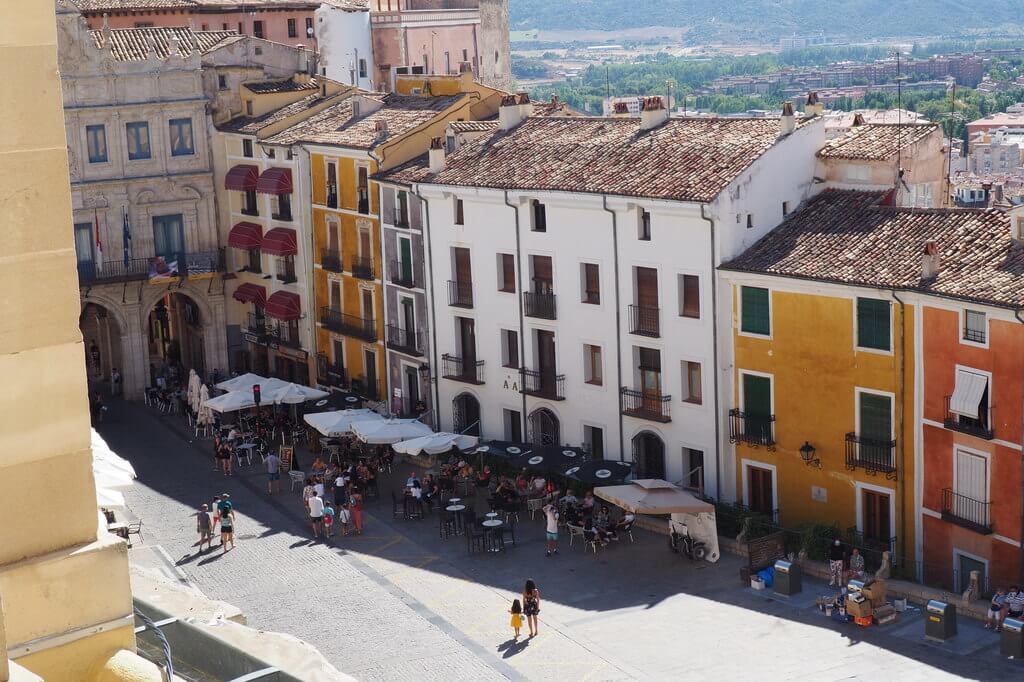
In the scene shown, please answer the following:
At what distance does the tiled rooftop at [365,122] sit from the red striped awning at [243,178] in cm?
200

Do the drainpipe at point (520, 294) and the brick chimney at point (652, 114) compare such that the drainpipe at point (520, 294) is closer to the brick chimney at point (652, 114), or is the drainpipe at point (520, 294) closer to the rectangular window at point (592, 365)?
the rectangular window at point (592, 365)

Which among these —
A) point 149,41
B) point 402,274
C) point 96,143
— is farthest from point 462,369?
point 149,41

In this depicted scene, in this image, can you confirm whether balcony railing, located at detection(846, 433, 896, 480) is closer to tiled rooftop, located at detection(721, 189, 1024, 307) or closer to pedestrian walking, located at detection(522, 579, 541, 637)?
tiled rooftop, located at detection(721, 189, 1024, 307)

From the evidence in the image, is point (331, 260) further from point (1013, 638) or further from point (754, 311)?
point (1013, 638)

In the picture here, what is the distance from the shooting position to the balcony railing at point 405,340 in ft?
197

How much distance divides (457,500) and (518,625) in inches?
453

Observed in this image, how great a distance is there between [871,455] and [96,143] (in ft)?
132

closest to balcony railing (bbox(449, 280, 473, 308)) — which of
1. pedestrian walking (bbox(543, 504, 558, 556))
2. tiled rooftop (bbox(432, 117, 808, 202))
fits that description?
tiled rooftop (bbox(432, 117, 808, 202))

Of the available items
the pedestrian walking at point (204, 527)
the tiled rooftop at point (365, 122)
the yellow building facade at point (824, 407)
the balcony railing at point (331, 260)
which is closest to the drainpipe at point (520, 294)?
the yellow building facade at point (824, 407)

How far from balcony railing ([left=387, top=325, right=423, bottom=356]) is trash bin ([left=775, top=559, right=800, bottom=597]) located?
847 inches

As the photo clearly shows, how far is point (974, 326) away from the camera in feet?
133

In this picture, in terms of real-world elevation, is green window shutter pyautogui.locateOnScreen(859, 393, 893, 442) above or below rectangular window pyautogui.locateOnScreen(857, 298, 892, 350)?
below

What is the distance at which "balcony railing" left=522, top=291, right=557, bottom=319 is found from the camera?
53406 millimetres

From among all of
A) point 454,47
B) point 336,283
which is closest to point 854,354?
point 336,283
